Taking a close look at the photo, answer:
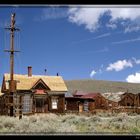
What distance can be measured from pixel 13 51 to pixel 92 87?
237ft

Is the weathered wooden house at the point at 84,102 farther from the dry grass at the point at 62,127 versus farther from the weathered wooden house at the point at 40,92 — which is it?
the dry grass at the point at 62,127

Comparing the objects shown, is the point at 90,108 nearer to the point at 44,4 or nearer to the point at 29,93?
the point at 29,93

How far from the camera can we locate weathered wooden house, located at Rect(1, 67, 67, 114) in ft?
81.7

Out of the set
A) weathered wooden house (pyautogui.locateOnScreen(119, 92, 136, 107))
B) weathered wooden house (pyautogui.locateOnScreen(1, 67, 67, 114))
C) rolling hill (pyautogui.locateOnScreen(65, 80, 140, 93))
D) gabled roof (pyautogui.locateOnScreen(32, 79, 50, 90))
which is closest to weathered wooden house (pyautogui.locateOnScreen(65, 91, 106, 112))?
weathered wooden house (pyautogui.locateOnScreen(119, 92, 136, 107))

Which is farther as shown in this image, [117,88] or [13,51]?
[117,88]

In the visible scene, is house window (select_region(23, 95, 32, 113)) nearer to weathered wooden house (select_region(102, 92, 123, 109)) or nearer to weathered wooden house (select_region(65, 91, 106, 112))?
weathered wooden house (select_region(65, 91, 106, 112))

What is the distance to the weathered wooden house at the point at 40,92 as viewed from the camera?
24900 mm

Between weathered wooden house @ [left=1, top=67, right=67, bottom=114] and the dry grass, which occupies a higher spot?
weathered wooden house @ [left=1, top=67, right=67, bottom=114]

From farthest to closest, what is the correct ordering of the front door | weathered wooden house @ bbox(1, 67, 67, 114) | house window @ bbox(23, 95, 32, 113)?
1. the front door
2. weathered wooden house @ bbox(1, 67, 67, 114)
3. house window @ bbox(23, 95, 32, 113)

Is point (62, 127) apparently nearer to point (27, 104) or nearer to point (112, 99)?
point (27, 104)

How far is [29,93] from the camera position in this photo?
2511 cm

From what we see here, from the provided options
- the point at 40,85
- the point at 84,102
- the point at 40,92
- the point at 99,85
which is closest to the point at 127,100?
the point at 84,102
